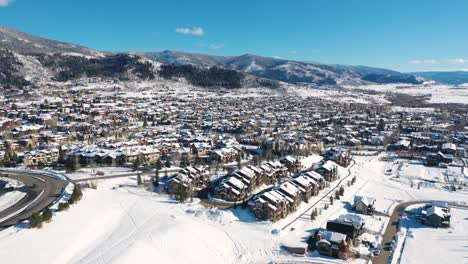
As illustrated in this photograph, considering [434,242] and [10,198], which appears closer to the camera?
[434,242]

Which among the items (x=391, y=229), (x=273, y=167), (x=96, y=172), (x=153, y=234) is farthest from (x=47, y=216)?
(x=391, y=229)

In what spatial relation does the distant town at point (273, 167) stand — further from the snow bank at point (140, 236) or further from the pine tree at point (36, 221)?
the snow bank at point (140, 236)

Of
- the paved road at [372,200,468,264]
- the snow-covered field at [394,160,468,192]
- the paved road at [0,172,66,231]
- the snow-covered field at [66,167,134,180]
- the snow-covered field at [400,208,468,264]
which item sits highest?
the paved road at [0,172,66,231]

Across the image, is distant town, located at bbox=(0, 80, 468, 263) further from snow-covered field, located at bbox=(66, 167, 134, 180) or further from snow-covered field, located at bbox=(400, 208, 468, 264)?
snow-covered field, located at bbox=(400, 208, 468, 264)

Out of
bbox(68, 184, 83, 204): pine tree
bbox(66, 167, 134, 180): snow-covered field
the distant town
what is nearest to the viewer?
the distant town

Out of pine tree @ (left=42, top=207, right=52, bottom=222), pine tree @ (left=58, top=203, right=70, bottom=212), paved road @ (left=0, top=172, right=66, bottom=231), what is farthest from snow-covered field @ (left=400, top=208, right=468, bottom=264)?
paved road @ (left=0, top=172, right=66, bottom=231)

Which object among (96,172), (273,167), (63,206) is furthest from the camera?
(273,167)

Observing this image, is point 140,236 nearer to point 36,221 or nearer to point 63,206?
point 36,221
